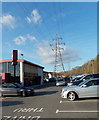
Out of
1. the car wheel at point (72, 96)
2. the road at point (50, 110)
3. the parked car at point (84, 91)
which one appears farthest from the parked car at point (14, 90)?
the car wheel at point (72, 96)

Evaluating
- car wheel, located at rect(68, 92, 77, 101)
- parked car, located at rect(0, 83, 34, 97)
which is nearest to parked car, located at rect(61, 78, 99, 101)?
car wheel, located at rect(68, 92, 77, 101)

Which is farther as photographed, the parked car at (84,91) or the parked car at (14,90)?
the parked car at (14,90)

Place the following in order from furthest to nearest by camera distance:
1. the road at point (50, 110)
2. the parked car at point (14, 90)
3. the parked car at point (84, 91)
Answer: the parked car at point (14, 90)
the parked car at point (84, 91)
the road at point (50, 110)

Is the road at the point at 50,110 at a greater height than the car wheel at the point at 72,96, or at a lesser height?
lesser

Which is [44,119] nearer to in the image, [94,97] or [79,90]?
[79,90]

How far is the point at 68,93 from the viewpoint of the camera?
12.6 meters

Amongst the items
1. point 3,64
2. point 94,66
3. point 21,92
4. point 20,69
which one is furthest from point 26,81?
point 94,66

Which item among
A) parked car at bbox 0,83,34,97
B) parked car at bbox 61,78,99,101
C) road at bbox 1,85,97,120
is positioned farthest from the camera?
parked car at bbox 0,83,34,97

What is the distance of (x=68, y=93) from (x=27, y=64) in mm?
28796

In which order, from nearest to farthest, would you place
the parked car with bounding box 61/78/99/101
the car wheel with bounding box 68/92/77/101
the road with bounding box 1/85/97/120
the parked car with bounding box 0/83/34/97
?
the road with bounding box 1/85/97/120 < the parked car with bounding box 61/78/99/101 < the car wheel with bounding box 68/92/77/101 < the parked car with bounding box 0/83/34/97

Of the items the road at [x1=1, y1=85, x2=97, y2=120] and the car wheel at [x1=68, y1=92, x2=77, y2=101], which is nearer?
the road at [x1=1, y1=85, x2=97, y2=120]

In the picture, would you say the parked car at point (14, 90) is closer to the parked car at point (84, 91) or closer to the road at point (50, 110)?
the road at point (50, 110)

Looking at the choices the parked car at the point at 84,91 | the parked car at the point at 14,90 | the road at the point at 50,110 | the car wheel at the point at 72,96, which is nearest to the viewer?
the road at the point at 50,110

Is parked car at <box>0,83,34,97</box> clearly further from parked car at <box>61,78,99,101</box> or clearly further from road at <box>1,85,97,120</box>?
parked car at <box>61,78,99,101</box>
